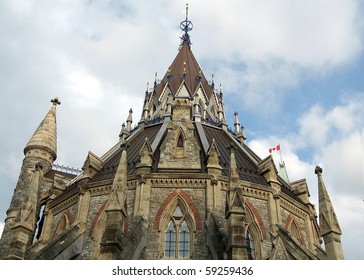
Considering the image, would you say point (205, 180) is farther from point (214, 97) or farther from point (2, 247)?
point (214, 97)

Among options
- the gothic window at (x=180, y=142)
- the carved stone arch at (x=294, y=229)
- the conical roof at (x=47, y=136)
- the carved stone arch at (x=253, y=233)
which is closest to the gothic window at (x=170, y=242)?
the carved stone arch at (x=253, y=233)

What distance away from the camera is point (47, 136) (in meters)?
28.8

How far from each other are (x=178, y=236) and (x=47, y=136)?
14941 millimetres

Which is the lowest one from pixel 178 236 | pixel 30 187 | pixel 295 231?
pixel 178 236

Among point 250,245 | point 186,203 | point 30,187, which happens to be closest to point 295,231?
point 250,245

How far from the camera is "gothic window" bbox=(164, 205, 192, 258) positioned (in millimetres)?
17438

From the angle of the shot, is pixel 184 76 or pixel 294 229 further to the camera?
pixel 184 76

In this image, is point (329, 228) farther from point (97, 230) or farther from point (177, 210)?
point (97, 230)

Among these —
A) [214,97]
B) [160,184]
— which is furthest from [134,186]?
[214,97]

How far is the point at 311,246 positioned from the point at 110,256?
38.4 feet

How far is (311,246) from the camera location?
2077 centimetres

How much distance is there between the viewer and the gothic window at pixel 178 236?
17438 millimetres

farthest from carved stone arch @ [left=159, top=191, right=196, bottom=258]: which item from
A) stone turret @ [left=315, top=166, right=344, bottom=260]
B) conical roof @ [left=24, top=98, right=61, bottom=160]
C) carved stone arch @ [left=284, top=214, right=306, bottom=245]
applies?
conical roof @ [left=24, top=98, right=61, bottom=160]

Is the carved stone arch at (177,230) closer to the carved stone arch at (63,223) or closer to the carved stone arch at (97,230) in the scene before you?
the carved stone arch at (97,230)
